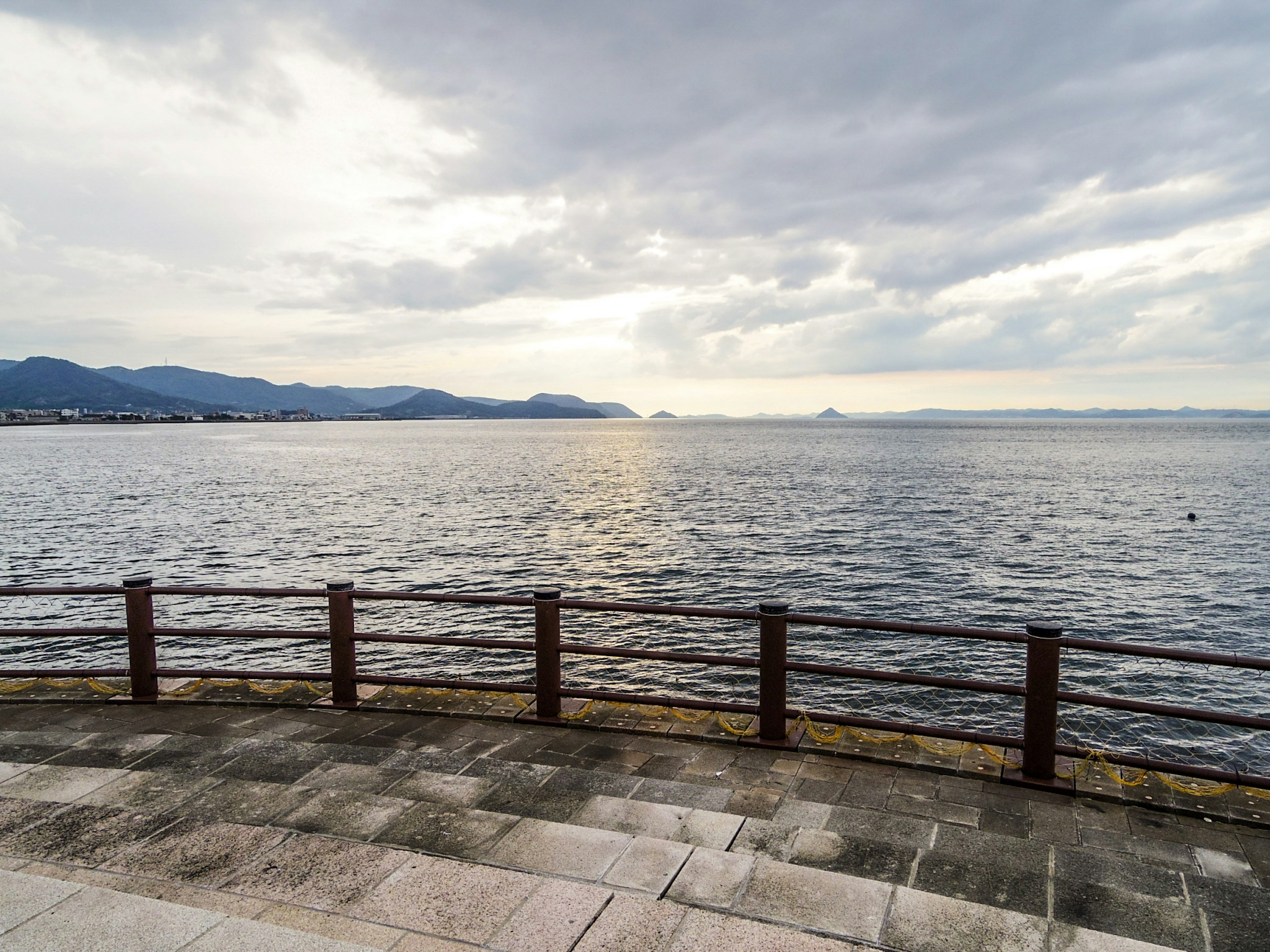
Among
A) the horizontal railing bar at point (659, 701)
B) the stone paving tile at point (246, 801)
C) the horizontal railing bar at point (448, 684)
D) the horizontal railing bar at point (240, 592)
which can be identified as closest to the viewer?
the stone paving tile at point (246, 801)

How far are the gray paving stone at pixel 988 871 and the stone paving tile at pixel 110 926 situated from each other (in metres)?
4.56

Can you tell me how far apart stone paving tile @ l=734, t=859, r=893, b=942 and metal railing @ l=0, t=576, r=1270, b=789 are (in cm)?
202

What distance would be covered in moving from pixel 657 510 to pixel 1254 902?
4921 cm

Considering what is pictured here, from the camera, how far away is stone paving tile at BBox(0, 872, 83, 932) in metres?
4.34

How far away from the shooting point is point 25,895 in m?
4.54

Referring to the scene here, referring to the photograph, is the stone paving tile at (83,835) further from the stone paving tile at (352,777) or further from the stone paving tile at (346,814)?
the stone paving tile at (352,777)

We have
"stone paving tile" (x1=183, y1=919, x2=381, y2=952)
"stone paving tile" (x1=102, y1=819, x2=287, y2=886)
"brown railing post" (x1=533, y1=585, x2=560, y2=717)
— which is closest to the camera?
"stone paving tile" (x1=183, y1=919, x2=381, y2=952)

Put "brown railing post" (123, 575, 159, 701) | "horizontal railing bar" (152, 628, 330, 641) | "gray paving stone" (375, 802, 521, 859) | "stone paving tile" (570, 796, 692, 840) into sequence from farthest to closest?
"brown railing post" (123, 575, 159, 701)
"horizontal railing bar" (152, 628, 330, 641)
"stone paving tile" (570, 796, 692, 840)
"gray paving stone" (375, 802, 521, 859)

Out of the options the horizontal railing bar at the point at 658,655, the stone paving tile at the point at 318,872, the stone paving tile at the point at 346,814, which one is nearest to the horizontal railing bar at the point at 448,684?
the horizontal railing bar at the point at 658,655

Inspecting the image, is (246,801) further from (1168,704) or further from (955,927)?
(1168,704)

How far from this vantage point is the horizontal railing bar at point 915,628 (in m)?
6.49

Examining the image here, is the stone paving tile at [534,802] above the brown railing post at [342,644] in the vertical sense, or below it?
below

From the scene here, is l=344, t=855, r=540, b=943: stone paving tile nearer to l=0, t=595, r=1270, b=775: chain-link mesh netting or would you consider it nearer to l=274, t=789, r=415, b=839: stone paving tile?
l=274, t=789, r=415, b=839: stone paving tile

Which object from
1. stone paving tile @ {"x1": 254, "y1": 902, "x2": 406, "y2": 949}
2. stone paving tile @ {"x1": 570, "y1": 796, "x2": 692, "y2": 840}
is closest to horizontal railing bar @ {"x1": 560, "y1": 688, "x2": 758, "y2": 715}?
stone paving tile @ {"x1": 570, "y1": 796, "x2": 692, "y2": 840}
